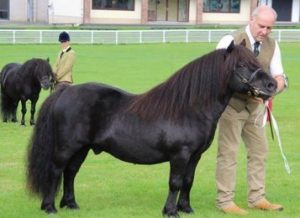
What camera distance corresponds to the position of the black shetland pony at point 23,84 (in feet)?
49.2

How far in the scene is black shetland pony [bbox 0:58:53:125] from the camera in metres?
15.0

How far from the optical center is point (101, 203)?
8148mm

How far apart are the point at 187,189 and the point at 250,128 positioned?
989 mm

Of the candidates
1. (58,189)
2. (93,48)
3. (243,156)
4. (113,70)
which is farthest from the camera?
(93,48)

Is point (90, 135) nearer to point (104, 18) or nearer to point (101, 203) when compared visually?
point (101, 203)

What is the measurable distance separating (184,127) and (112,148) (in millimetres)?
818

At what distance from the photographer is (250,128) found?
7.81 meters

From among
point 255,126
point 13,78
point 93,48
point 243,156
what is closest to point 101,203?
point 255,126

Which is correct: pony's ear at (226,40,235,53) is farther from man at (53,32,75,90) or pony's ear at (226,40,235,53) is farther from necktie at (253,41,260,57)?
man at (53,32,75,90)

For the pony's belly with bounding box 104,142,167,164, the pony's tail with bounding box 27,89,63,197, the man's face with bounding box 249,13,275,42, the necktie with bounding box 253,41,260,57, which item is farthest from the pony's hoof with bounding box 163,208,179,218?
the man's face with bounding box 249,13,275,42

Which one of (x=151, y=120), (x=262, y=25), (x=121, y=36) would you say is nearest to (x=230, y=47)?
(x=262, y=25)

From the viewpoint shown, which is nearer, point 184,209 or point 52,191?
point 52,191

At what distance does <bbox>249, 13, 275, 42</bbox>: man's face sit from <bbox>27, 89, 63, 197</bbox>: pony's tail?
2170 millimetres

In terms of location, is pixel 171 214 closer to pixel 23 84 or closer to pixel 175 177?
pixel 175 177
